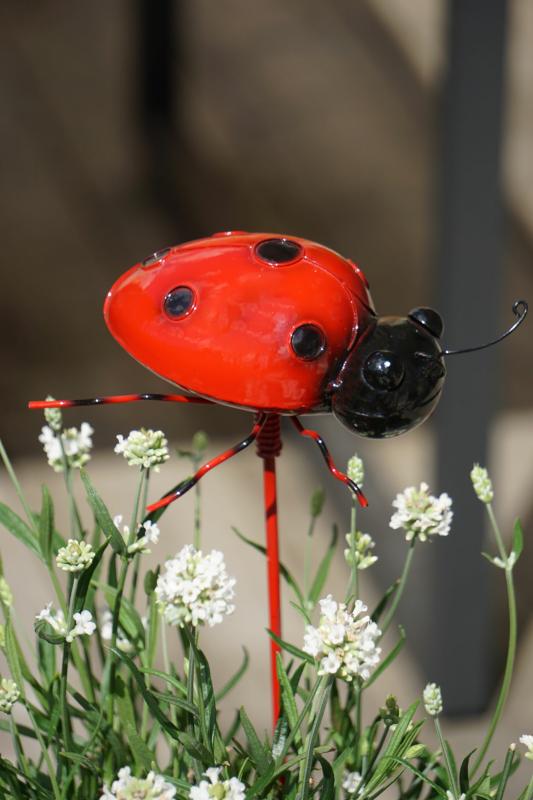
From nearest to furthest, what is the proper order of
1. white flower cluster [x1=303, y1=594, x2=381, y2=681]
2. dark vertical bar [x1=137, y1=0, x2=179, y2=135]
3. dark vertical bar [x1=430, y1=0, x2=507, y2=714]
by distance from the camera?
white flower cluster [x1=303, y1=594, x2=381, y2=681]
dark vertical bar [x1=430, y1=0, x2=507, y2=714]
dark vertical bar [x1=137, y1=0, x2=179, y2=135]

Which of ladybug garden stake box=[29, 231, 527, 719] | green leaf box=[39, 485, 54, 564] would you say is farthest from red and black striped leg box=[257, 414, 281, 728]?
green leaf box=[39, 485, 54, 564]

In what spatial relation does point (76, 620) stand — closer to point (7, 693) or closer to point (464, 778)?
point (7, 693)

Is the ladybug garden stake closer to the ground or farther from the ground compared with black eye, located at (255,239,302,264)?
closer to the ground

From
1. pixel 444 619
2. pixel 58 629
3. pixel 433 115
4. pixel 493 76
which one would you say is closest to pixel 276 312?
pixel 58 629

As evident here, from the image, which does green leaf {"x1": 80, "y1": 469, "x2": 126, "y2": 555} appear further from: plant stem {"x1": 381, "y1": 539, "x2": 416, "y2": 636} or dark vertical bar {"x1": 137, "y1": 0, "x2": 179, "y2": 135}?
dark vertical bar {"x1": 137, "y1": 0, "x2": 179, "y2": 135}

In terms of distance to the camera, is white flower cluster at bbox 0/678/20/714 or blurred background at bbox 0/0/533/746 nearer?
white flower cluster at bbox 0/678/20/714

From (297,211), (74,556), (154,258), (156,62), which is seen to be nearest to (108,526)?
(74,556)
